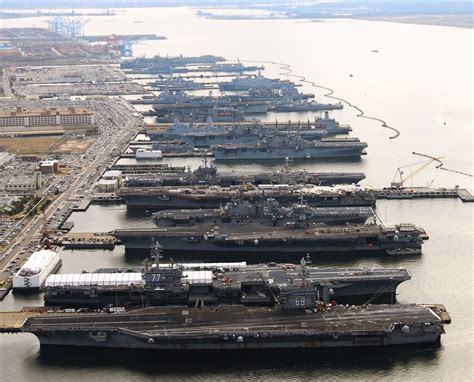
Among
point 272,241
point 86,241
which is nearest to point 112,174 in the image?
point 86,241

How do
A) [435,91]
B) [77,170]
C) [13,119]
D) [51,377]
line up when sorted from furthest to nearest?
[435,91] → [13,119] → [77,170] → [51,377]

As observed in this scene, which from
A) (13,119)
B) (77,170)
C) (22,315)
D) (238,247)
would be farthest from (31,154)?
(22,315)

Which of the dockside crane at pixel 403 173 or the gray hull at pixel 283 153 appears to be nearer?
the dockside crane at pixel 403 173

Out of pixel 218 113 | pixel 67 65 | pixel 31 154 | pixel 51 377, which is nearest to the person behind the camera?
pixel 51 377

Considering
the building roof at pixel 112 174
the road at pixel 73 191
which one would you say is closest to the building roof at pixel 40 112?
the road at pixel 73 191

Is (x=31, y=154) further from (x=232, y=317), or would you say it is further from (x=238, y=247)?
(x=232, y=317)

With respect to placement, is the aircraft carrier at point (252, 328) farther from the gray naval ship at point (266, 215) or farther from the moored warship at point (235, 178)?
the moored warship at point (235, 178)

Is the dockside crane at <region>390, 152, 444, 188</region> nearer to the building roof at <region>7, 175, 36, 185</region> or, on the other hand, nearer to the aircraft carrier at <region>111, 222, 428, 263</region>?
the aircraft carrier at <region>111, 222, 428, 263</region>
